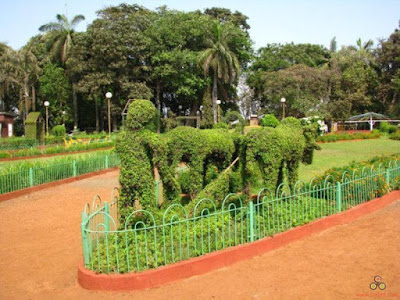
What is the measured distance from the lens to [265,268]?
5.70 metres

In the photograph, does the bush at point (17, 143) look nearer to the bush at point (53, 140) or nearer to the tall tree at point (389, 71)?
the bush at point (53, 140)

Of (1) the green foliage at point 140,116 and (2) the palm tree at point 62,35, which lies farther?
(2) the palm tree at point 62,35

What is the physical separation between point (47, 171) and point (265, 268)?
10.5 m

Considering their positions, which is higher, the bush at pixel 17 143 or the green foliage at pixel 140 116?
the green foliage at pixel 140 116

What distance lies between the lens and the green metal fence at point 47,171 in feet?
40.1

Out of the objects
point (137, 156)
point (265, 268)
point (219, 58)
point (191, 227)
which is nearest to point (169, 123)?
point (219, 58)

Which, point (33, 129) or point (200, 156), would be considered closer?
point (200, 156)

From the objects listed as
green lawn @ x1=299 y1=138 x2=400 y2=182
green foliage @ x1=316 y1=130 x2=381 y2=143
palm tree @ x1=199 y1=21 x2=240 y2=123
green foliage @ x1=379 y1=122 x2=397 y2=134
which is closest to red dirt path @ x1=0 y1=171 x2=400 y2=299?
green lawn @ x1=299 y1=138 x2=400 y2=182

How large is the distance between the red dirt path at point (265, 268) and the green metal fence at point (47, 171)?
12.6 ft

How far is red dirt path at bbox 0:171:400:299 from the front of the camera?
497cm

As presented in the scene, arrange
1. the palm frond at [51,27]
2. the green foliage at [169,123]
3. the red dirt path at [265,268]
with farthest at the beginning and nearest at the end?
the palm frond at [51,27]
the green foliage at [169,123]
the red dirt path at [265,268]

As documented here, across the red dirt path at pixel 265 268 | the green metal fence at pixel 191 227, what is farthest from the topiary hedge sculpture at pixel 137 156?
the red dirt path at pixel 265 268

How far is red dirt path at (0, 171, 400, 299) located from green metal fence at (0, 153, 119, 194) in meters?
3.84

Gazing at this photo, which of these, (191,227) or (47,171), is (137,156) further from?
(47,171)
